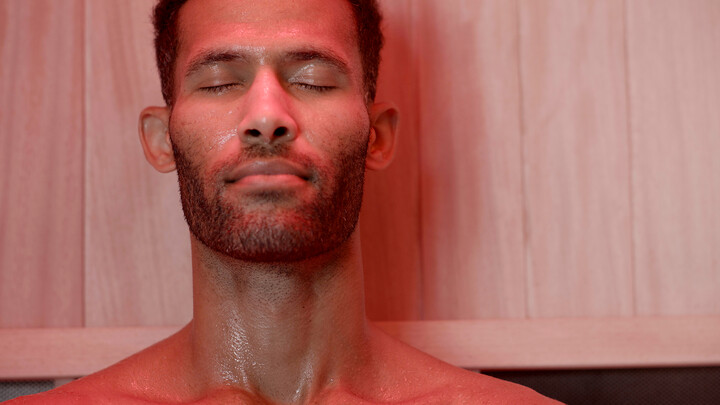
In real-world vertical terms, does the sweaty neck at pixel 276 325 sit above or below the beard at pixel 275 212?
below

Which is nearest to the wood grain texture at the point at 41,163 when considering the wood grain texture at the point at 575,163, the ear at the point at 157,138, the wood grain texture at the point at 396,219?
the ear at the point at 157,138

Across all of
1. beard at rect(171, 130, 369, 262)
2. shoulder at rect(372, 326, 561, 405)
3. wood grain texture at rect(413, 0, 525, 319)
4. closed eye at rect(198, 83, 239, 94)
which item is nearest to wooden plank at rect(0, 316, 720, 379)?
wood grain texture at rect(413, 0, 525, 319)

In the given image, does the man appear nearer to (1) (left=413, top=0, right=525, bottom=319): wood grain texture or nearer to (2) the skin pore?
(2) the skin pore

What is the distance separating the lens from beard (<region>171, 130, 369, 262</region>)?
118cm

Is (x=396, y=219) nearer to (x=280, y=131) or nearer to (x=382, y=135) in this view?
(x=382, y=135)

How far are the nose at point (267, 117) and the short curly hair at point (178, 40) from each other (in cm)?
21

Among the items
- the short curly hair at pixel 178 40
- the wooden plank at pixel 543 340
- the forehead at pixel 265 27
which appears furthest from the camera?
the wooden plank at pixel 543 340

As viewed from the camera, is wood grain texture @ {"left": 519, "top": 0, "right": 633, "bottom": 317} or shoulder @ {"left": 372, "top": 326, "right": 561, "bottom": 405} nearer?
shoulder @ {"left": 372, "top": 326, "right": 561, "bottom": 405}

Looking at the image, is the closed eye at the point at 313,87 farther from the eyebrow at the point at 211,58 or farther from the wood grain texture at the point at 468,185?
the wood grain texture at the point at 468,185

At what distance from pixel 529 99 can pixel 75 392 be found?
44.7 inches

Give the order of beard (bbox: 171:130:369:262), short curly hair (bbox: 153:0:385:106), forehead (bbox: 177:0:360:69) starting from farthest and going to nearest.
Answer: short curly hair (bbox: 153:0:385:106)
forehead (bbox: 177:0:360:69)
beard (bbox: 171:130:369:262)

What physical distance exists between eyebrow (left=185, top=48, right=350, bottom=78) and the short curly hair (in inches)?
3.8

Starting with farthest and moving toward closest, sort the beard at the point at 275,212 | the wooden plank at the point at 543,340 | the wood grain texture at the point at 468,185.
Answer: the wood grain texture at the point at 468,185 < the wooden plank at the point at 543,340 < the beard at the point at 275,212

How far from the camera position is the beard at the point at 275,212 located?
118cm
